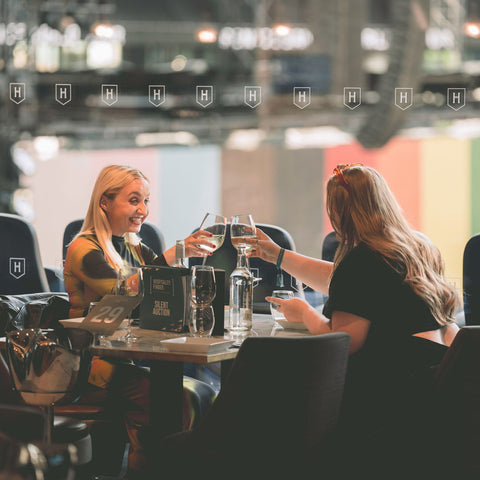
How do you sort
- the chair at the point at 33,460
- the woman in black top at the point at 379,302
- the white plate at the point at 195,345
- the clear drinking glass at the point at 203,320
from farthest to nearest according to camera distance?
the clear drinking glass at the point at 203,320 → the woman in black top at the point at 379,302 → the white plate at the point at 195,345 → the chair at the point at 33,460

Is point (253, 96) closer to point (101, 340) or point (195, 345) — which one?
point (101, 340)

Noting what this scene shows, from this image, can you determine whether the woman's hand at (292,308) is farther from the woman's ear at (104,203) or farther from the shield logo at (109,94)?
the shield logo at (109,94)

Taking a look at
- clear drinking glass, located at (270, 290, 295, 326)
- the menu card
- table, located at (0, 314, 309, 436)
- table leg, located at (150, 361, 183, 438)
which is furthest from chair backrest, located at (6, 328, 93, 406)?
clear drinking glass, located at (270, 290, 295, 326)

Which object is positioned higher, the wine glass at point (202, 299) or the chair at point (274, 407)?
the wine glass at point (202, 299)

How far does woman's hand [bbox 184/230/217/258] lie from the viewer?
2.33m

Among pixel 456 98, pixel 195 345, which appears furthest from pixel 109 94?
pixel 195 345

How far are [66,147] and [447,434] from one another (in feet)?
13.0

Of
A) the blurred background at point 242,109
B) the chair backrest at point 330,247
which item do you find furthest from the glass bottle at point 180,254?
the blurred background at point 242,109

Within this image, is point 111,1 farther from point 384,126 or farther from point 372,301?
point 372,301

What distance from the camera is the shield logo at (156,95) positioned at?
16.0ft

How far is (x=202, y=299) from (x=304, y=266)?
0.70 meters

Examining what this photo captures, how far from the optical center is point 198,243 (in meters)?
2.37

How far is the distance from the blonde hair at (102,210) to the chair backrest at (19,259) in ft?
3.33

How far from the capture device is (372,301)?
6.20 ft
